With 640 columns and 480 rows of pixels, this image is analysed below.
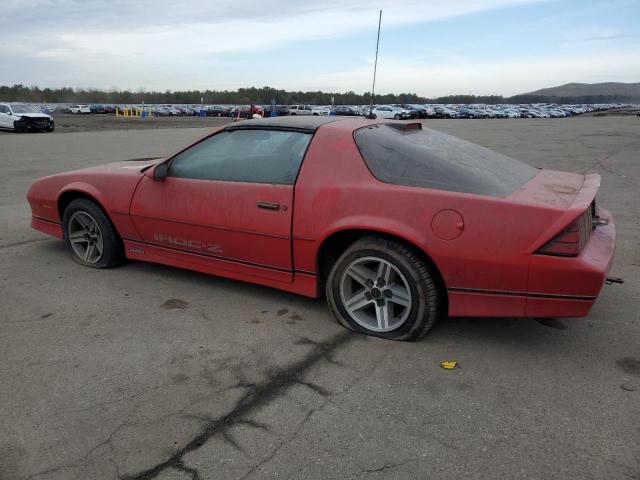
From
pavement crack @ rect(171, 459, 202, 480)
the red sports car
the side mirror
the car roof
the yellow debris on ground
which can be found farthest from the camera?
the side mirror

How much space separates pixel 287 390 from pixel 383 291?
90 cm

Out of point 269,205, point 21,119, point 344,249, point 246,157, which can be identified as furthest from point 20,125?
point 344,249

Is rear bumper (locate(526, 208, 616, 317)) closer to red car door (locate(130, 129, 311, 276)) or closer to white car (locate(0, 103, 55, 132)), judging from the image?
red car door (locate(130, 129, 311, 276))

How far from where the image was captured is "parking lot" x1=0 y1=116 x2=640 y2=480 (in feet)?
7.08

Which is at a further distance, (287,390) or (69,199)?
(69,199)

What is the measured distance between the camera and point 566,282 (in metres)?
2.71

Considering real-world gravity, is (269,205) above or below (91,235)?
above

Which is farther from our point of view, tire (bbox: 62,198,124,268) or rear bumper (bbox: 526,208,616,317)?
tire (bbox: 62,198,124,268)

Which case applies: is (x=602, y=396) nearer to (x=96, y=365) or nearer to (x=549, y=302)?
(x=549, y=302)

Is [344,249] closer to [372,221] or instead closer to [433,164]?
[372,221]

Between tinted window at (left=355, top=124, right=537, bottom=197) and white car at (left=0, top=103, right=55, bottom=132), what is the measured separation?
25.7 metres

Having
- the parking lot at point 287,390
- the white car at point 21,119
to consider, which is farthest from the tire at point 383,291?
the white car at point 21,119

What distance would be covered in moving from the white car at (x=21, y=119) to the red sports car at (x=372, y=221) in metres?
24.0

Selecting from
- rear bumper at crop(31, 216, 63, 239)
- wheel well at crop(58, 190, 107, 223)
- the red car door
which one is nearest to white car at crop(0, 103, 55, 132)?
rear bumper at crop(31, 216, 63, 239)
